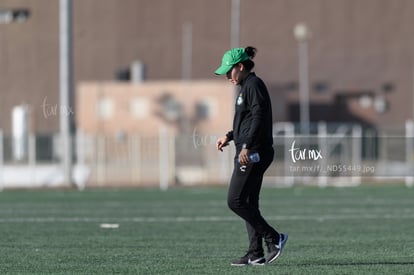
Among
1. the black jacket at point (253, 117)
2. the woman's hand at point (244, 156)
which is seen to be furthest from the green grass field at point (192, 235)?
the black jacket at point (253, 117)

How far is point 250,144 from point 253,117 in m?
0.27

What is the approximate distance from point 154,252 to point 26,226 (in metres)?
4.52

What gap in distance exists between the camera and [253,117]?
1077 cm

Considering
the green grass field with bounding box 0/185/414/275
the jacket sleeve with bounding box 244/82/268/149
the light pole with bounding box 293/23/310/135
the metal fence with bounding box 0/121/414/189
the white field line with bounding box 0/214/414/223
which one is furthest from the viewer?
the light pole with bounding box 293/23/310/135

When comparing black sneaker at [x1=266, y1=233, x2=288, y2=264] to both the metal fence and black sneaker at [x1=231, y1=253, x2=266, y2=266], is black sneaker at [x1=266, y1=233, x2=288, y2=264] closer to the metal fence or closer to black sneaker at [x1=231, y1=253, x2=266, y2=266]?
black sneaker at [x1=231, y1=253, x2=266, y2=266]

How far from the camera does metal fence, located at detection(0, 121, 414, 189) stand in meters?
35.3

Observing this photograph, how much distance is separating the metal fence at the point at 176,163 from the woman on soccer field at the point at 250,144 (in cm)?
2354

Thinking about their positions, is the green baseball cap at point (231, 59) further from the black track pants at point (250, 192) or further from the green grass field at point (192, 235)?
the green grass field at point (192, 235)

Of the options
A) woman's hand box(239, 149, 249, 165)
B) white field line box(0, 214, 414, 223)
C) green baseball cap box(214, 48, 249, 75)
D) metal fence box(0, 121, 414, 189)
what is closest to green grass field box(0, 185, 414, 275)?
white field line box(0, 214, 414, 223)

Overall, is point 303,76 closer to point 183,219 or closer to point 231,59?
point 183,219

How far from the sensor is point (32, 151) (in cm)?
3628

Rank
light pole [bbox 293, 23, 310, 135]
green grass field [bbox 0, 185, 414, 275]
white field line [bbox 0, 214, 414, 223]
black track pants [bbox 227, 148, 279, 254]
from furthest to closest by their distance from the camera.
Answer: light pole [bbox 293, 23, 310, 135] < white field line [bbox 0, 214, 414, 223] < green grass field [bbox 0, 185, 414, 275] < black track pants [bbox 227, 148, 279, 254]

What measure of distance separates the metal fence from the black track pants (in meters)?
23.6

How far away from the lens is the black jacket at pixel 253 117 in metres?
10.8
